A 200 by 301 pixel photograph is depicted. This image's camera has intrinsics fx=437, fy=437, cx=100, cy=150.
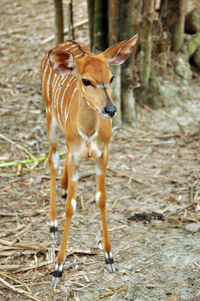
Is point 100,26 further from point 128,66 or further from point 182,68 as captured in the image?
point 182,68

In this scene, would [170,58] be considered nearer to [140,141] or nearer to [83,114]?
[140,141]

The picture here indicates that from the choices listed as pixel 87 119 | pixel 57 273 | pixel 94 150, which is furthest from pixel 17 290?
pixel 87 119

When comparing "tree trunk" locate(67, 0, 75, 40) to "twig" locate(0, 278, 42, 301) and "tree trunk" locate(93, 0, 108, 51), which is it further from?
"twig" locate(0, 278, 42, 301)

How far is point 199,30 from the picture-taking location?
6.82m

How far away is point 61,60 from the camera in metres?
3.19

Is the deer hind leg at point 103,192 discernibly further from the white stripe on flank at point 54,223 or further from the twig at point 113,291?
the white stripe on flank at point 54,223

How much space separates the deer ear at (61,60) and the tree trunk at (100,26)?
2500 millimetres

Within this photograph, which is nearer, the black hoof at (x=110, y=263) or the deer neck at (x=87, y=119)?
the deer neck at (x=87, y=119)

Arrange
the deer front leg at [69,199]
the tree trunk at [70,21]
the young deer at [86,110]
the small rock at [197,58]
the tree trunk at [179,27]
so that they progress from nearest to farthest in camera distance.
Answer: the young deer at [86,110] < the deer front leg at [69,199] < the tree trunk at [70,21] < the tree trunk at [179,27] < the small rock at [197,58]

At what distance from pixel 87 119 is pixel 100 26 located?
9.04ft

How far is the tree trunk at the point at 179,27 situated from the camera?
20.7 ft

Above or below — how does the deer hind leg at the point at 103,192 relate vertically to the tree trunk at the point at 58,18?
below

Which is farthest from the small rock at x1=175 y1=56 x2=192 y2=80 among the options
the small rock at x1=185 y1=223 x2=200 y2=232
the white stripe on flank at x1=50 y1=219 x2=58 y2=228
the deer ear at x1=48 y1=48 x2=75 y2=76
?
the deer ear at x1=48 y1=48 x2=75 y2=76

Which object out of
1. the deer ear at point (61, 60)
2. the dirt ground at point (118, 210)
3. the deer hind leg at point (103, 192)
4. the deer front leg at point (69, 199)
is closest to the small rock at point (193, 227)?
the dirt ground at point (118, 210)
